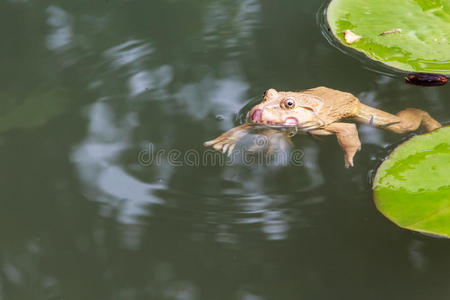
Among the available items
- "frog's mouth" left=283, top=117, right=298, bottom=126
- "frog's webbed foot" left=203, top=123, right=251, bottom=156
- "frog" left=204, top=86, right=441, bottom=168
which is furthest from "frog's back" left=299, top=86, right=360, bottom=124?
"frog's webbed foot" left=203, top=123, right=251, bottom=156

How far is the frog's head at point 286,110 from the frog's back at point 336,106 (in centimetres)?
4

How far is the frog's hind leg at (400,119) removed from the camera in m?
2.69

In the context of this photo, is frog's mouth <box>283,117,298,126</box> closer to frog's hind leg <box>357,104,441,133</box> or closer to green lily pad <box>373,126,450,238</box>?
frog's hind leg <box>357,104,441,133</box>

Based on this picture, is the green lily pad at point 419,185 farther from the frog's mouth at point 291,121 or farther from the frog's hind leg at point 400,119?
the frog's mouth at point 291,121

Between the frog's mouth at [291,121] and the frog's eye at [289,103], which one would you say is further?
the frog's mouth at [291,121]

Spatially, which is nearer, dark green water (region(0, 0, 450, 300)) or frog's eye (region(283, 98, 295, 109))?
dark green water (region(0, 0, 450, 300))

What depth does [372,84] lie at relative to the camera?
3066 millimetres

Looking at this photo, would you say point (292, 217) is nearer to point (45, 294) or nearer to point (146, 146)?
point (146, 146)

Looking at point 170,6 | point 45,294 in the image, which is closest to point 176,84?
point 170,6

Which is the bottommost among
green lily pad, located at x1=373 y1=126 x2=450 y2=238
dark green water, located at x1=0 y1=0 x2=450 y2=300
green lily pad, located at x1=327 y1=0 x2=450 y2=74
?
dark green water, located at x1=0 y1=0 x2=450 y2=300

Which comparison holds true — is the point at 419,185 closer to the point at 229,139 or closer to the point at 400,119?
the point at 400,119

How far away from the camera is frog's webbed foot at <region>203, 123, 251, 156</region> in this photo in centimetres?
271

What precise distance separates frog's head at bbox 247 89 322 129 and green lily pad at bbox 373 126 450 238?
2.38ft

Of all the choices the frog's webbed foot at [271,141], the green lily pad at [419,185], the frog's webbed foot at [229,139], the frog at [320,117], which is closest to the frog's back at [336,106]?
the frog at [320,117]
